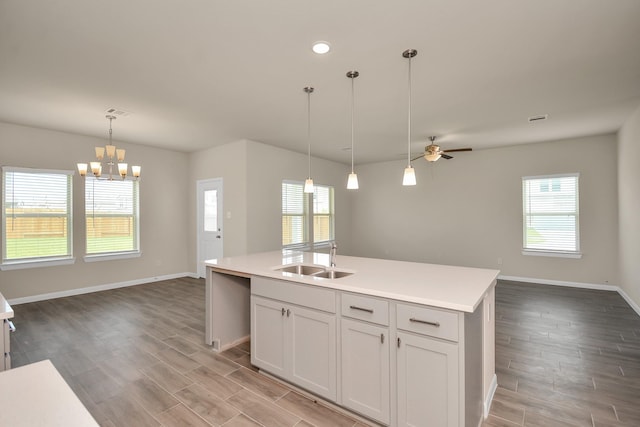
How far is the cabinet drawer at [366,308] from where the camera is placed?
197 centimetres

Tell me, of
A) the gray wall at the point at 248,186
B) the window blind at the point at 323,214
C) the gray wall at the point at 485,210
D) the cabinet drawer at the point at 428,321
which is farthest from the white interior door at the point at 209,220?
the cabinet drawer at the point at 428,321

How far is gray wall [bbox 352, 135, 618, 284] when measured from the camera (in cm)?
552

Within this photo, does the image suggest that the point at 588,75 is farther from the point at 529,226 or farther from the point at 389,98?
the point at 529,226

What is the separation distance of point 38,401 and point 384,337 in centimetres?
163

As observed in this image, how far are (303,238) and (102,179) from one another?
3939 millimetres

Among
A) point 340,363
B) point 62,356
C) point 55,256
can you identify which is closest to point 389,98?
point 340,363

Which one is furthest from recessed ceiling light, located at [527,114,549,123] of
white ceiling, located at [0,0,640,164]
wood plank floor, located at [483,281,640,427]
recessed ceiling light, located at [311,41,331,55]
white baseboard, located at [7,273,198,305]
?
white baseboard, located at [7,273,198,305]

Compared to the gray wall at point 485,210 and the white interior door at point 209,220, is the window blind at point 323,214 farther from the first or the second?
the white interior door at point 209,220

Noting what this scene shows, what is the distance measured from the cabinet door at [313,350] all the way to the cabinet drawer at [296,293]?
53mm

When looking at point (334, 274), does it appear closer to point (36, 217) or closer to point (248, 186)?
point (248, 186)

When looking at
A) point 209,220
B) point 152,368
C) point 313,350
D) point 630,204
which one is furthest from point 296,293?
point 630,204

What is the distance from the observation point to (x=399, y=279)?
226 cm

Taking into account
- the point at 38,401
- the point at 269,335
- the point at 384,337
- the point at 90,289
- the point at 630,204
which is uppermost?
the point at 630,204

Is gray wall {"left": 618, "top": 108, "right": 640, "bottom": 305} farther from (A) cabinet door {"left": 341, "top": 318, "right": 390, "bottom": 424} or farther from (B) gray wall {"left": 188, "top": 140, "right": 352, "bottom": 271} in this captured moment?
(B) gray wall {"left": 188, "top": 140, "right": 352, "bottom": 271}
